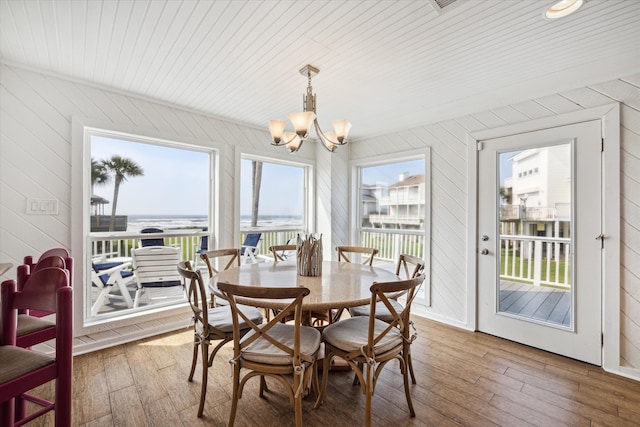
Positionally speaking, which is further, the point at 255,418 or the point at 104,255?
the point at 104,255

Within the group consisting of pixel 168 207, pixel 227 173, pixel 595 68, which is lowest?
pixel 168 207

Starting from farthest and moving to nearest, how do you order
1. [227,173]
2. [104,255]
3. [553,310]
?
[227,173]
[104,255]
[553,310]

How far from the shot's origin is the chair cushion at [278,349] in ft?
5.30

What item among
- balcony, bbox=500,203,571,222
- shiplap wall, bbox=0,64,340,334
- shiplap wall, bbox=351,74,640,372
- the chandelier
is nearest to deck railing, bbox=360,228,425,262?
shiplap wall, bbox=351,74,640,372

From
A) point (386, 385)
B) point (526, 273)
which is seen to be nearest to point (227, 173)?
point (386, 385)

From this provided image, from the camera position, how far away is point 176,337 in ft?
10.1

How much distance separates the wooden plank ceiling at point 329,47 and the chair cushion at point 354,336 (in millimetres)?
1998

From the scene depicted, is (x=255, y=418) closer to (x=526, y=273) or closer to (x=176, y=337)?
(x=176, y=337)

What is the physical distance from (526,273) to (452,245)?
0.77 meters

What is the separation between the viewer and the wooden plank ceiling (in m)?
1.72

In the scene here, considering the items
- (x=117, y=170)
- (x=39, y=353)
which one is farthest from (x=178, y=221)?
(x=39, y=353)

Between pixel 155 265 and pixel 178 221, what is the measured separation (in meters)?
0.56

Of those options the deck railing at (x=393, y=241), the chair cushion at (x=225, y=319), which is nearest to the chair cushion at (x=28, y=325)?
the chair cushion at (x=225, y=319)

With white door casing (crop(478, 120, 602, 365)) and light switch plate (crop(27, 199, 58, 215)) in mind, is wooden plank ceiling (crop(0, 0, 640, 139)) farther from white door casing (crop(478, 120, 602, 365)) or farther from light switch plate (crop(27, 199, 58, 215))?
light switch plate (crop(27, 199, 58, 215))
